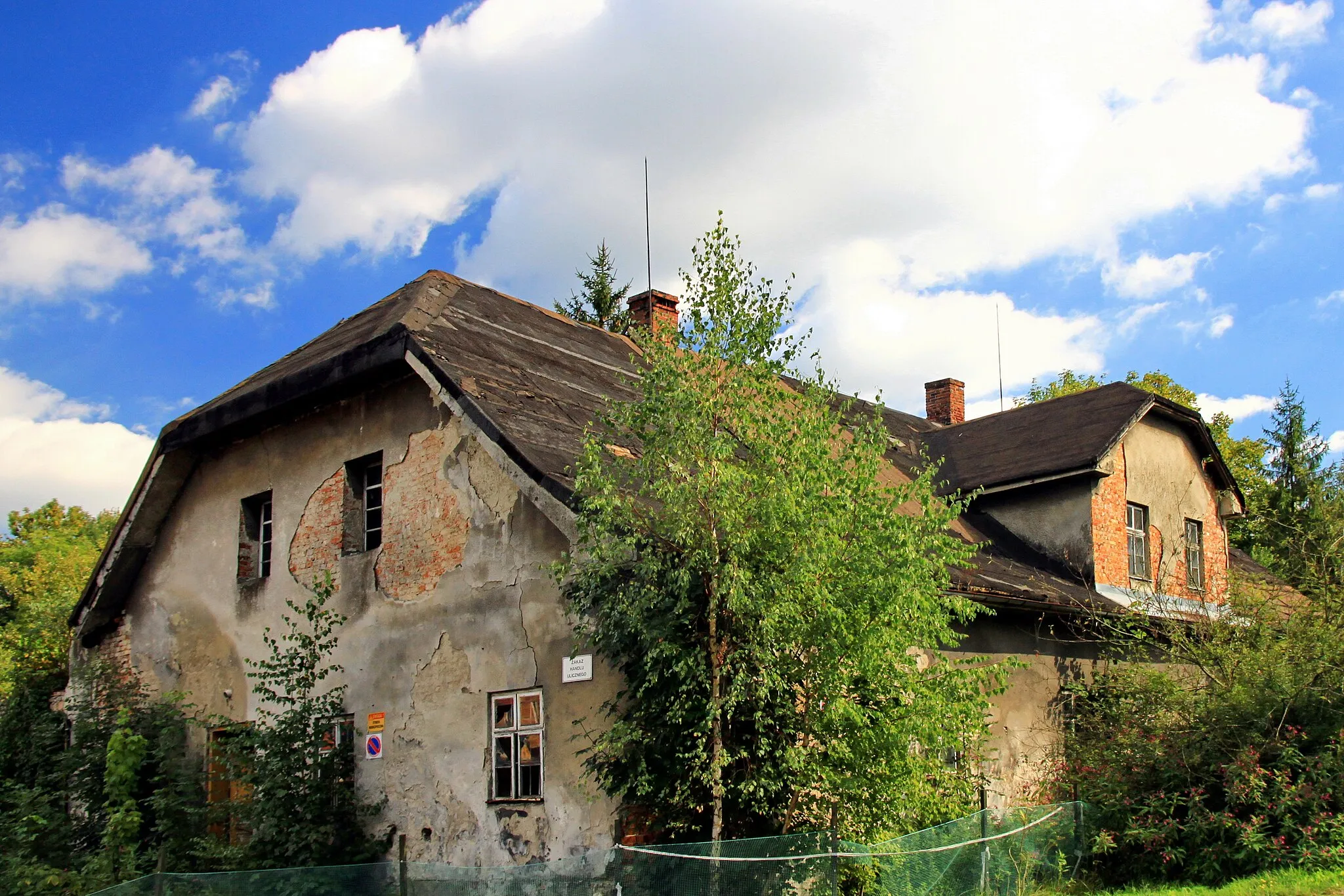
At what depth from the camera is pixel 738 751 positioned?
9.00 meters

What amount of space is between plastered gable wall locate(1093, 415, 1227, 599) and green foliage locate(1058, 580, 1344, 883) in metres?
2.98

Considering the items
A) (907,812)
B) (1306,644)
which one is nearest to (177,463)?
(907,812)

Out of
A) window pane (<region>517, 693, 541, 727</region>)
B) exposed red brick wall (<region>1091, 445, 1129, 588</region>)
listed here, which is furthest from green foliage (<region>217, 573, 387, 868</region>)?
exposed red brick wall (<region>1091, 445, 1129, 588</region>)

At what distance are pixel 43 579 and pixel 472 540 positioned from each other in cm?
4354

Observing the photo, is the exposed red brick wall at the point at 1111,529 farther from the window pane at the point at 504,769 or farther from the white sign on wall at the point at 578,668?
the window pane at the point at 504,769

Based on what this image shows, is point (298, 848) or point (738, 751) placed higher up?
point (738, 751)

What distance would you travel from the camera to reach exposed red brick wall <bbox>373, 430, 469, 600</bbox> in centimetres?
1212

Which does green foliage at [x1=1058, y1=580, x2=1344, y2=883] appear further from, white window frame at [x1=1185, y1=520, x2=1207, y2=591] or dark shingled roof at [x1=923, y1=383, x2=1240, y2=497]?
white window frame at [x1=1185, y1=520, x2=1207, y2=591]

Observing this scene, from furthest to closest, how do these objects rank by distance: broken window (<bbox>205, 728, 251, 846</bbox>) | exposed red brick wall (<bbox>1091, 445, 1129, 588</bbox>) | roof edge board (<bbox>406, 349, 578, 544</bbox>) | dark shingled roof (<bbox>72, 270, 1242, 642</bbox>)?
exposed red brick wall (<bbox>1091, 445, 1129, 588</bbox>)
broken window (<bbox>205, 728, 251, 846</bbox>)
dark shingled roof (<bbox>72, 270, 1242, 642</bbox>)
roof edge board (<bbox>406, 349, 578, 544</bbox>)

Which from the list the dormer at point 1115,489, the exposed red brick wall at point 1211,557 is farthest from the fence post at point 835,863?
the exposed red brick wall at point 1211,557

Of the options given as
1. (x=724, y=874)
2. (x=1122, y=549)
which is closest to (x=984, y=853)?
(x=724, y=874)

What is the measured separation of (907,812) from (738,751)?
1.41m

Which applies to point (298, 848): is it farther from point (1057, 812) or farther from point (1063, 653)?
point (1063, 653)

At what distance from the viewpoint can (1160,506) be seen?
57.3ft
